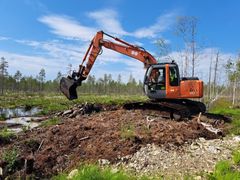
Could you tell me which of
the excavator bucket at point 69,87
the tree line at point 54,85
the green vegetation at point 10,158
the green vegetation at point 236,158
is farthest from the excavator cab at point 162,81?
the tree line at point 54,85

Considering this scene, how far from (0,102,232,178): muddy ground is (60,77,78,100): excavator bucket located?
414 centimetres

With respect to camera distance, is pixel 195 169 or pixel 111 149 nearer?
pixel 195 169

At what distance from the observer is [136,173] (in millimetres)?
7734

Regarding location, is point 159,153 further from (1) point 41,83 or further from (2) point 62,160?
(1) point 41,83

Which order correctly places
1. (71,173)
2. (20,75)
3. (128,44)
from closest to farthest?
(71,173)
(128,44)
(20,75)

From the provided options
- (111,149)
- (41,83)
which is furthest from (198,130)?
(41,83)

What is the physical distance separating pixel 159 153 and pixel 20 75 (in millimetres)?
96052

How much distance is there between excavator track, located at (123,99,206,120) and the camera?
48.0ft

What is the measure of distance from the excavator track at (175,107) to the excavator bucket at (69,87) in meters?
2.65

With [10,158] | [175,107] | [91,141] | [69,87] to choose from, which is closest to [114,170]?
[91,141]

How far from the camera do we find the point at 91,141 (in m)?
9.73

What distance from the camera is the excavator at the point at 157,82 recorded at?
592 inches

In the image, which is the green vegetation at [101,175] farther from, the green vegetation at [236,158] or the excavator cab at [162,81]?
the excavator cab at [162,81]

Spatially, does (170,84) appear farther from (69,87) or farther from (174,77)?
(69,87)
